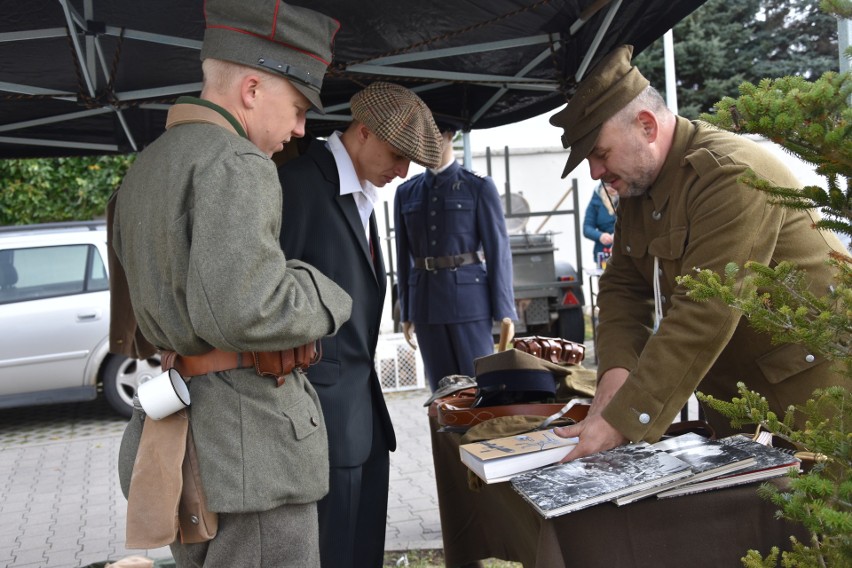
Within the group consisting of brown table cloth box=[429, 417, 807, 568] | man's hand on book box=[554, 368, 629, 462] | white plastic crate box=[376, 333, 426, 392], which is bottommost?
white plastic crate box=[376, 333, 426, 392]

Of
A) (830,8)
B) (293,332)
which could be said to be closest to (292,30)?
(293,332)

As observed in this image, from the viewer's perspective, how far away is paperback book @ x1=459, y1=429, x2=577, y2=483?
1993mm

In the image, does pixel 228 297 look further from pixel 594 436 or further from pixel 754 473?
pixel 754 473

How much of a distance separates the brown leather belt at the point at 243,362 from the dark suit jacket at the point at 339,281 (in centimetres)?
37

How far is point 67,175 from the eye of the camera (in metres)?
11.8

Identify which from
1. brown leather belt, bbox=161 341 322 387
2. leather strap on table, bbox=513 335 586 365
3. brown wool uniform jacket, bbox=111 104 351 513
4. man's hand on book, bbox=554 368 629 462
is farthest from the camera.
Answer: leather strap on table, bbox=513 335 586 365

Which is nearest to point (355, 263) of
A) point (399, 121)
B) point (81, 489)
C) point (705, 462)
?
point (399, 121)

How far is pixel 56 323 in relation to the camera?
720 cm

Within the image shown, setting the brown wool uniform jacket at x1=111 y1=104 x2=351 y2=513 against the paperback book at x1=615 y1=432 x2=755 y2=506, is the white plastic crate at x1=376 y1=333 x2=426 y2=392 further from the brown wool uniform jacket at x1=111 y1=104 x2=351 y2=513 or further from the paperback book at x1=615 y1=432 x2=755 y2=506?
the paperback book at x1=615 y1=432 x2=755 y2=506

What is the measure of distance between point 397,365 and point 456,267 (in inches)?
138

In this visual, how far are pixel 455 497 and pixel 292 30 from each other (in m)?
1.68

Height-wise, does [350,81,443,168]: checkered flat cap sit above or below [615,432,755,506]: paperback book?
above

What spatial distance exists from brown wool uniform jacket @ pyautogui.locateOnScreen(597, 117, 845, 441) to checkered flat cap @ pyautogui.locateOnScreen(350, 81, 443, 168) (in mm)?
656

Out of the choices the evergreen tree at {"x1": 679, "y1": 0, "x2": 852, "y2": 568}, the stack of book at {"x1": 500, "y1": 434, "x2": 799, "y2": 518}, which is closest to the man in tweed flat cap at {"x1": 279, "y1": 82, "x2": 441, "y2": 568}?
the stack of book at {"x1": 500, "y1": 434, "x2": 799, "y2": 518}
